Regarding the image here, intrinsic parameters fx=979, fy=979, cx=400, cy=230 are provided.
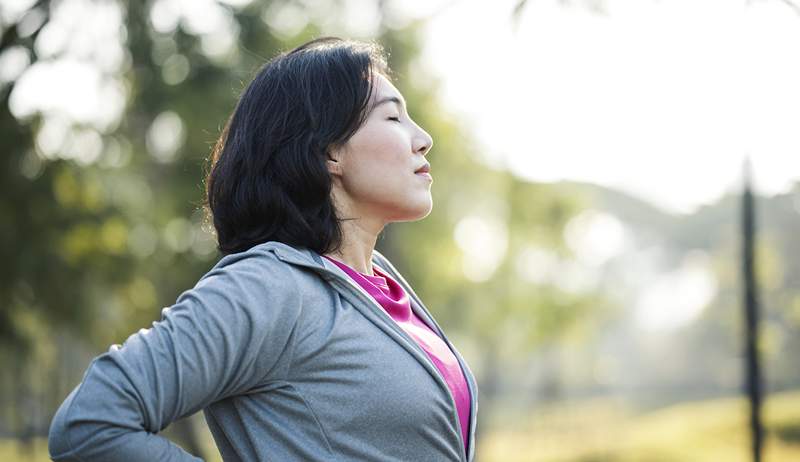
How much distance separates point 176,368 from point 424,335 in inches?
24.3

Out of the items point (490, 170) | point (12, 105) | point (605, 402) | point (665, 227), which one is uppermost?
point (12, 105)

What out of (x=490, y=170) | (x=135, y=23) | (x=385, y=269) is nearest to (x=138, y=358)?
(x=385, y=269)

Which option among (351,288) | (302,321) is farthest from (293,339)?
(351,288)

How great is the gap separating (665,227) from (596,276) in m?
25.2

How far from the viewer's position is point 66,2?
32.3ft

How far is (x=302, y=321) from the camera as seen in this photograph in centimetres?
173

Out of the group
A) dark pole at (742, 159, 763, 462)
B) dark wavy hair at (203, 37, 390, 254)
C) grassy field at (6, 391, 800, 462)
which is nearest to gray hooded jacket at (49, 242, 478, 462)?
dark wavy hair at (203, 37, 390, 254)

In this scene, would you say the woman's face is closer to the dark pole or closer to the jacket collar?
the jacket collar

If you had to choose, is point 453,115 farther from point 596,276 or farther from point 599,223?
Result: point 596,276

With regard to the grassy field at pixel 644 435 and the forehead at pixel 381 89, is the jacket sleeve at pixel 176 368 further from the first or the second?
the grassy field at pixel 644 435

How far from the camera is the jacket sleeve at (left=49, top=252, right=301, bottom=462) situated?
151 cm

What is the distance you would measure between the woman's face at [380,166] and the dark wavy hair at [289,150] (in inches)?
1.0

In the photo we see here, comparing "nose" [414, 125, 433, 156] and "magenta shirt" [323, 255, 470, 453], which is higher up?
"nose" [414, 125, 433, 156]

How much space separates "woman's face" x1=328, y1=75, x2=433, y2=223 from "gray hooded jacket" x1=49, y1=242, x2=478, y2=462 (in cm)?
19
